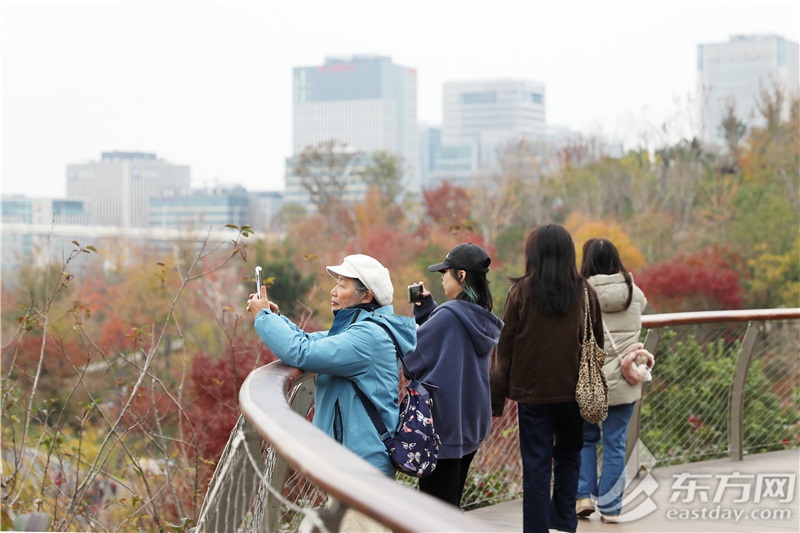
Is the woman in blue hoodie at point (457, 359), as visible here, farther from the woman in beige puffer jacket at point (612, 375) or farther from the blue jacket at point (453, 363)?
the woman in beige puffer jacket at point (612, 375)

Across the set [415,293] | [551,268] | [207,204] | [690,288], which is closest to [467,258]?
[415,293]

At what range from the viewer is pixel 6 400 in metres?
6.71

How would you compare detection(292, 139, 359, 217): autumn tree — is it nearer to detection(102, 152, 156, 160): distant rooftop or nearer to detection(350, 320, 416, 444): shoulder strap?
detection(350, 320, 416, 444): shoulder strap

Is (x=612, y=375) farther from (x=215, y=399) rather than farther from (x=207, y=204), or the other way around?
(x=207, y=204)

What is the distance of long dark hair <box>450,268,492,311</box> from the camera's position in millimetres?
4008

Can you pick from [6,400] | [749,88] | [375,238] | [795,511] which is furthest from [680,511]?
[749,88]

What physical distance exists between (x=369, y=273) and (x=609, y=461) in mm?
2523

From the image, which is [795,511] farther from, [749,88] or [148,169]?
[148,169]

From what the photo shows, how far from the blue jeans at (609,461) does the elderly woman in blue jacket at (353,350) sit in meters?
2.21

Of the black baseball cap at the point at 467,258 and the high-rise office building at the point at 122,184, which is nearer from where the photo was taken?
the black baseball cap at the point at 467,258

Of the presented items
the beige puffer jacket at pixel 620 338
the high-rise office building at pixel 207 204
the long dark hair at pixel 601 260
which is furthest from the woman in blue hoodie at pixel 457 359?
the high-rise office building at pixel 207 204

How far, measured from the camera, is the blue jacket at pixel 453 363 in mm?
3939

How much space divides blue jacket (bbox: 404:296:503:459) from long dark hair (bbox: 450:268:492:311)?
4 centimetres

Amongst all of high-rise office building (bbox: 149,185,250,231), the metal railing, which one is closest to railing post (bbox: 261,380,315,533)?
the metal railing
